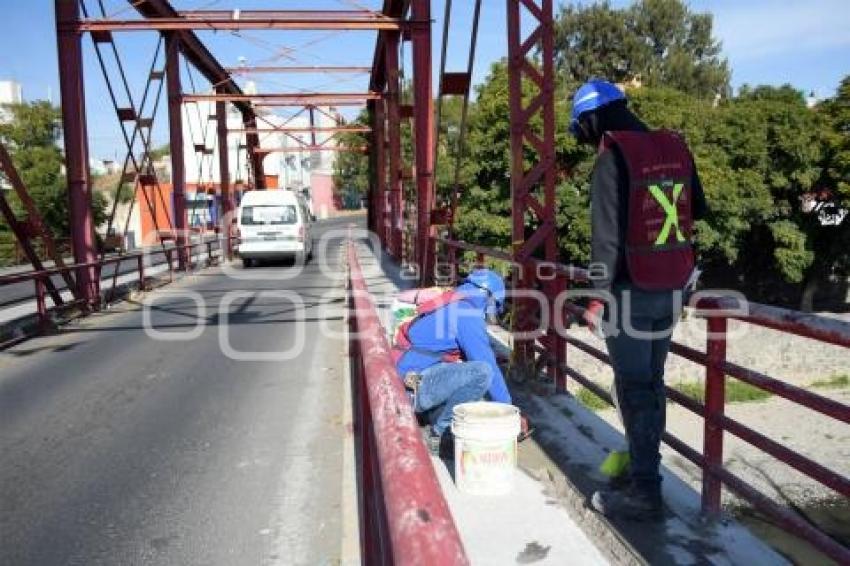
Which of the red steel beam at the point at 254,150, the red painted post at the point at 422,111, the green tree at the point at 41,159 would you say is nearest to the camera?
the red painted post at the point at 422,111

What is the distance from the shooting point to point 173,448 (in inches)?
233

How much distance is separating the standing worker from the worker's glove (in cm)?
4

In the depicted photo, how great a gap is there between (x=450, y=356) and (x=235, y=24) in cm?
1187

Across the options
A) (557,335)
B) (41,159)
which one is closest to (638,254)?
(557,335)

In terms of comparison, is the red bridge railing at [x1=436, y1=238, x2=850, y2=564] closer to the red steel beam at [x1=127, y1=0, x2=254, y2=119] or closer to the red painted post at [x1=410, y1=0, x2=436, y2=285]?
the red painted post at [x1=410, y1=0, x2=436, y2=285]

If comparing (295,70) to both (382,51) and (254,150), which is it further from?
(254,150)

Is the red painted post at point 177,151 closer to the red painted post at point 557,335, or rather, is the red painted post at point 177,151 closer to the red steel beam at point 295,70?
the red steel beam at point 295,70

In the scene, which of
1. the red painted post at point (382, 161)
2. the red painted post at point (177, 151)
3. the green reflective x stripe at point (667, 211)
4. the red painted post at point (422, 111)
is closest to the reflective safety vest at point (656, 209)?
the green reflective x stripe at point (667, 211)

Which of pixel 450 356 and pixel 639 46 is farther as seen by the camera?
pixel 639 46

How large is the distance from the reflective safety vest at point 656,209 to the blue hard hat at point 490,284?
1.87m

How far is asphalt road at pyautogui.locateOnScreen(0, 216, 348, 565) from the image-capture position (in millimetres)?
4301

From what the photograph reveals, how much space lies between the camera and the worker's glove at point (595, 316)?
12.6ft

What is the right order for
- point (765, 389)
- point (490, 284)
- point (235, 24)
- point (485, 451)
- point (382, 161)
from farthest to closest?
point (382, 161)
point (235, 24)
point (490, 284)
point (485, 451)
point (765, 389)

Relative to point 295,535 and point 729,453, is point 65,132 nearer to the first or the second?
point 295,535
